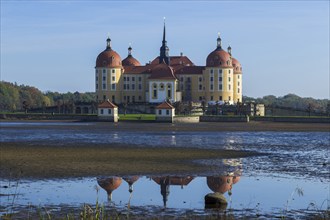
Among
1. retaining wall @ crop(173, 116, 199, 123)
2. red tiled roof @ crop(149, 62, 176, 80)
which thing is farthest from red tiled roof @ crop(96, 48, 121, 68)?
retaining wall @ crop(173, 116, 199, 123)

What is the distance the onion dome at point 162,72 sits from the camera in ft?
403

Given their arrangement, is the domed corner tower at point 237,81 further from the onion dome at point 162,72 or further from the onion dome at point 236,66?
the onion dome at point 162,72

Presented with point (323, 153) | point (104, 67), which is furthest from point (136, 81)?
point (323, 153)

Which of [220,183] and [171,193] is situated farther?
[220,183]

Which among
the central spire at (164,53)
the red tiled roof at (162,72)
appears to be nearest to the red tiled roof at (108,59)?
the red tiled roof at (162,72)

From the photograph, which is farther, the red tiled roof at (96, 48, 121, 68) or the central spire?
the central spire

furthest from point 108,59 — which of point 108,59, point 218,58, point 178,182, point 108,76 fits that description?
point 178,182

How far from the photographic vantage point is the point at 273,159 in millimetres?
35344

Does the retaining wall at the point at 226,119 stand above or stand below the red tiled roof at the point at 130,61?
below

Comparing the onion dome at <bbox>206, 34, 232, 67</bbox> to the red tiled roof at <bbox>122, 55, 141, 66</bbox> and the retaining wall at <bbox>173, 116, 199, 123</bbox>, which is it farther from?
the retaining wall at <bbox>173, 116, 199, 123</bbox>

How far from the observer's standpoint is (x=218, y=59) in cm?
12556

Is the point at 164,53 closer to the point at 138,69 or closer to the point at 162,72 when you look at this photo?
the point at 138,69

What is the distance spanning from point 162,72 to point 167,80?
2269mm

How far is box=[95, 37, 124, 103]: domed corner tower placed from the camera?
421 feet
